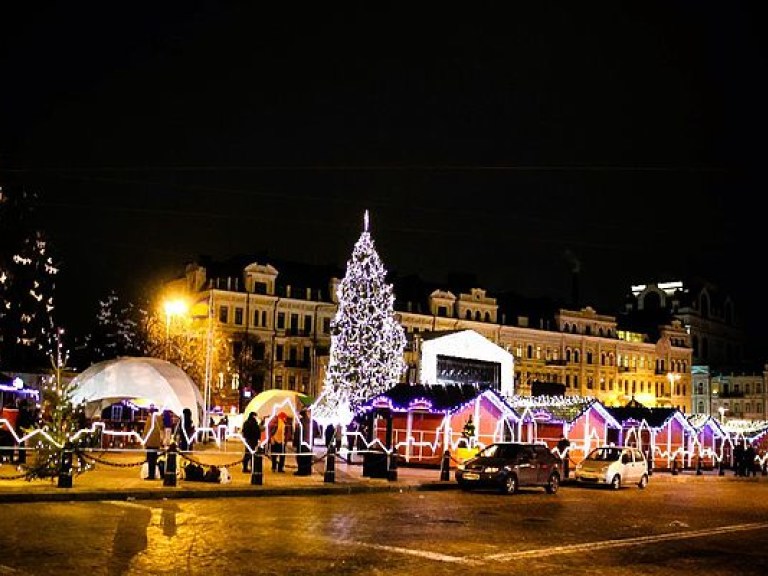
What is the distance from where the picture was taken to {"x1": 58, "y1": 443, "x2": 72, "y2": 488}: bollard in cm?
2089

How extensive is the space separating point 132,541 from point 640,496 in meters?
18.3

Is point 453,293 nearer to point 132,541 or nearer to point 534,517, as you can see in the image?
point 534,517

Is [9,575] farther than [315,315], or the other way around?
[315,315]

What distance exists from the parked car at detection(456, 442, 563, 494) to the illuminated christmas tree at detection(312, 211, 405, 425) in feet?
72.7

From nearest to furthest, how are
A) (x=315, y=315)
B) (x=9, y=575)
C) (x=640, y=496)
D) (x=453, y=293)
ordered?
(x=9, y=575)
(x=640, y=496)
(x=315, y=315)
(x=453, y=293)

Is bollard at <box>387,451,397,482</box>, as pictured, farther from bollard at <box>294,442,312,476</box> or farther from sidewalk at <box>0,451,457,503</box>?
bollard at <box>294,442,312,476</box>

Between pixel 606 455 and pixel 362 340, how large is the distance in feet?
65.3

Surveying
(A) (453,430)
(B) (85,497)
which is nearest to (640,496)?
(A) (453,430)

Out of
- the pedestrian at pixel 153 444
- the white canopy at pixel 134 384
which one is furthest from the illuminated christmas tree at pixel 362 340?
the pedestrian at pixel 153 444

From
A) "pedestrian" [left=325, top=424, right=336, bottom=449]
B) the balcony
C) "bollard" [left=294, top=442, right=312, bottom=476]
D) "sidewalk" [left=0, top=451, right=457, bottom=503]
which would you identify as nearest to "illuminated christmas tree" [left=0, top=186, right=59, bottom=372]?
"sidewalk" [left=0, top=451, right=457, bottom=503]

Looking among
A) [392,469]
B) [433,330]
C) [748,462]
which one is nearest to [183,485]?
[392,469]

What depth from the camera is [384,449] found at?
1172 inches

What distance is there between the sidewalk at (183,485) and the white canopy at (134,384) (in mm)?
3737

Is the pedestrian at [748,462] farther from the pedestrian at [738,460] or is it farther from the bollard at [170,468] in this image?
the bollard at [170,468]
